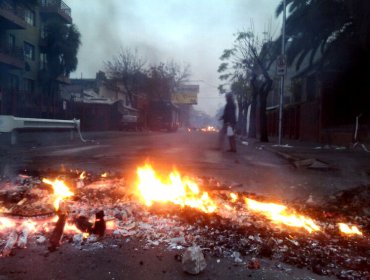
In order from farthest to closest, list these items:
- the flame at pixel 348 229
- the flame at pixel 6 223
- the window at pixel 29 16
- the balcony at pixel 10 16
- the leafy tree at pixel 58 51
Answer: the leafy tree at pixel 58 51
the window at pixel 29 16
the balcony at pixel 10 16
the flame at pixel 348 229
the flame at pixel 6 223

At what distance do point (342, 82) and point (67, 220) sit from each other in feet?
66.6

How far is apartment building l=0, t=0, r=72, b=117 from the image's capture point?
676 inches

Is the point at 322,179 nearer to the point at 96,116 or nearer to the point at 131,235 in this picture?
the point at 131,235

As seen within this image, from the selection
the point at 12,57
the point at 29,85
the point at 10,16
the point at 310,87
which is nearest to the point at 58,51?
the point at 29,85

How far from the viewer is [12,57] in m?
28.8

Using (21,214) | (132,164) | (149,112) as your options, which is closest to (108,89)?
(149,112)

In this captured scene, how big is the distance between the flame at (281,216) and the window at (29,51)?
33.7 m

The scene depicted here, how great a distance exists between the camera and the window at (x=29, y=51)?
34.5 metres

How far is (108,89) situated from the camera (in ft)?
188

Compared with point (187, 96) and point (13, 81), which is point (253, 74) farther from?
point (187, 96)

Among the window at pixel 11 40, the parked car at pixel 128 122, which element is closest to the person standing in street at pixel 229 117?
the window at pixel 11 40

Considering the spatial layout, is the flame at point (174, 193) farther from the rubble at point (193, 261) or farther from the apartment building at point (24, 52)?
the apartment building at point (24, 52)

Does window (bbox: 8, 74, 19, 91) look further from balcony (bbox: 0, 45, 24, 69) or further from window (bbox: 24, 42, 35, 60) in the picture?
window (bbox: 24, 42, 35, 60)

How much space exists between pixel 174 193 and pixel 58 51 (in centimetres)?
3423
